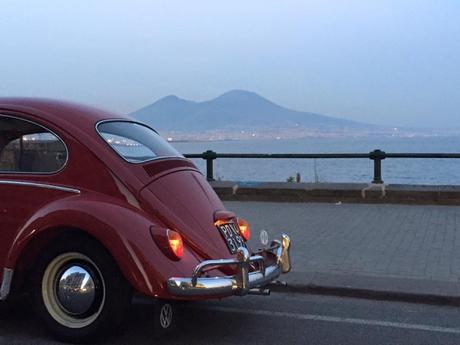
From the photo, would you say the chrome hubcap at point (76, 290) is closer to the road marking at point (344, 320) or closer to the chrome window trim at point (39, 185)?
the chrome window trim at point (39, 185)

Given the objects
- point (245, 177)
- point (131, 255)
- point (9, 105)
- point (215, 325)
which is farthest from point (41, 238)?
point (245, 177)

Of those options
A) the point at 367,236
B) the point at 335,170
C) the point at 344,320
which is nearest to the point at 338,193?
the point at 335,170

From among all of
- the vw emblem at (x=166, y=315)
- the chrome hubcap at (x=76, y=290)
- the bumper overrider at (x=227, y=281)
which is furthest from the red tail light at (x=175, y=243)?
the chrome hubcap at (x=76, y=290)

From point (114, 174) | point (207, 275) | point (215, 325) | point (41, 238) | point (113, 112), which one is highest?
point (113, 112)

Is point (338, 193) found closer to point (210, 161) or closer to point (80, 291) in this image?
point (210, 161)

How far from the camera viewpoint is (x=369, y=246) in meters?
7.88

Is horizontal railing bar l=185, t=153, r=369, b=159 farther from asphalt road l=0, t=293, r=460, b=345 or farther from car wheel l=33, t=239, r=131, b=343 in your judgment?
car wheel l=33, t=239, r=131, b=343

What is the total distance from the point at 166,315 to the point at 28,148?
6.01 ft

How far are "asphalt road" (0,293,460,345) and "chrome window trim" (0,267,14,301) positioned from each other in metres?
0.35

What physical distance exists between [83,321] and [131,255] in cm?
71

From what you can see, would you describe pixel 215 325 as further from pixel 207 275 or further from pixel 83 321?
pixel 83 321

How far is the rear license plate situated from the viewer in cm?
496

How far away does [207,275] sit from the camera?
4473 mm

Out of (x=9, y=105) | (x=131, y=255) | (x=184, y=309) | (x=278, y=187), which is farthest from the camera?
(x=278, y=187)
